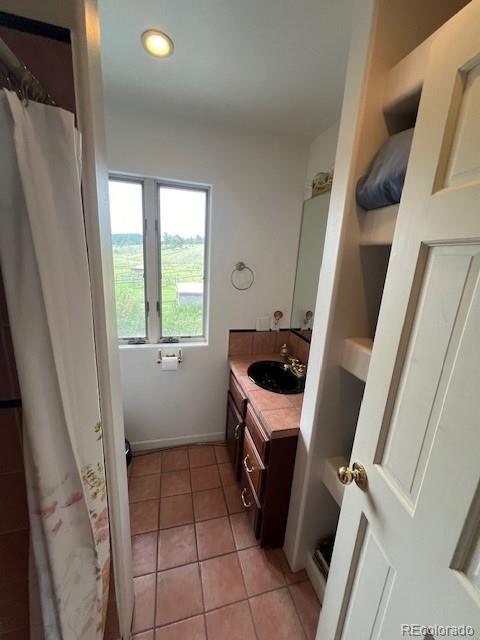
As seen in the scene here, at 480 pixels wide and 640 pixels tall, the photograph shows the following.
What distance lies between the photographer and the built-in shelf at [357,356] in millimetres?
Result: 897

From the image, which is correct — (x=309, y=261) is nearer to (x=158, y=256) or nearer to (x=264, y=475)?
(x=158, y=256)

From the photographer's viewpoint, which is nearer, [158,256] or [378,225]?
[378,225]

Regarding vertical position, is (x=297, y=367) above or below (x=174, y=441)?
above

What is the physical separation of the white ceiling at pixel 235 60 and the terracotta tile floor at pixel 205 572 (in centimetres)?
244

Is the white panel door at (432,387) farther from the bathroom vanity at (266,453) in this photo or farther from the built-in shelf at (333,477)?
the bathroom vanity at (266,453)

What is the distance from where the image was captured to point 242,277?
74.8 inches

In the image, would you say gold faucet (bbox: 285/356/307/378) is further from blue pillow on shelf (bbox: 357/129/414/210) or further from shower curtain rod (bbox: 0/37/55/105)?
shower curtain rod (bbox: 0/37/55/105)

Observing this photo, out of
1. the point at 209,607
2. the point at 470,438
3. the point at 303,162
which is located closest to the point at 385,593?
the point at 470,438

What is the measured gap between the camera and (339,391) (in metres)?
1.07

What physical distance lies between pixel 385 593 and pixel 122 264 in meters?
1.96

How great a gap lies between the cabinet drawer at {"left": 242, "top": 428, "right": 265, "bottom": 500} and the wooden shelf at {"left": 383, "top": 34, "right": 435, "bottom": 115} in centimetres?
157

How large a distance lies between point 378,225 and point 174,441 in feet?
6.89

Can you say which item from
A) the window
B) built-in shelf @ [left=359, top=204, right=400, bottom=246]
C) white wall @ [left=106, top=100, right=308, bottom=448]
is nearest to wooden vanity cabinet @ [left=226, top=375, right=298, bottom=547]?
white wall @ [left=106, top=100, right=308, bottom=448]

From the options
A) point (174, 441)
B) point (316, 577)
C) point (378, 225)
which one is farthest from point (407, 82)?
point (174, 441)
